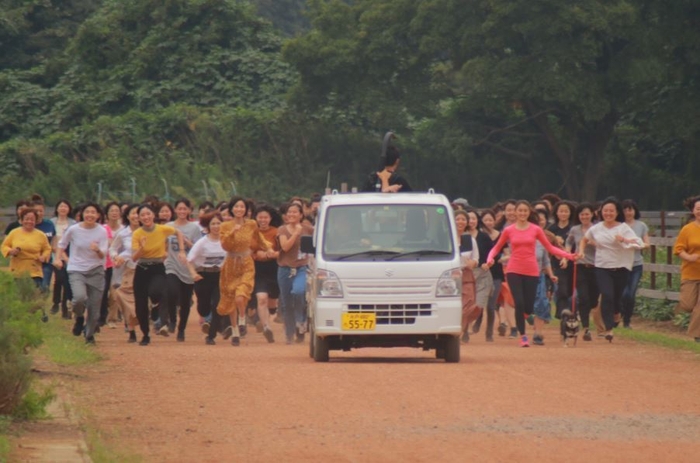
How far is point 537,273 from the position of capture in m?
20.8

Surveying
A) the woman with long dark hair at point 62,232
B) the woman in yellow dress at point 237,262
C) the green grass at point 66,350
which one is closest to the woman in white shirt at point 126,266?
the green grass at point 66,350

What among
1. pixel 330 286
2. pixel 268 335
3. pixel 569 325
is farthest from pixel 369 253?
pixel 268 335

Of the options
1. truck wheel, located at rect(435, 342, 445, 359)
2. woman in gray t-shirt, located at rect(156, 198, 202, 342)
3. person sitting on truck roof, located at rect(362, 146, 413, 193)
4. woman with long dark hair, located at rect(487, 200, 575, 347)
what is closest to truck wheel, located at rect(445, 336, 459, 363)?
truck wheel, located at rect(435, 342, 445, 359)

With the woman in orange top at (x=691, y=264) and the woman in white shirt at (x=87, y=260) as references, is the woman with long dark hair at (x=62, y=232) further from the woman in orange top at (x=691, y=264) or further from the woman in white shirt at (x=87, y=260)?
the woman in orange top at (x=691, y=264)

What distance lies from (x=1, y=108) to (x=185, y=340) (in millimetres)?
36993

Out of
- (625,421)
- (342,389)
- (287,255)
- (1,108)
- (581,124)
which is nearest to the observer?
(625,421)

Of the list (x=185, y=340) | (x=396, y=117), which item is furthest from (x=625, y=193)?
(x=185, y=340)

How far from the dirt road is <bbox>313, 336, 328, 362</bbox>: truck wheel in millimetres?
181

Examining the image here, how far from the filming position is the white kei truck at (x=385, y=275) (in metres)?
17.6

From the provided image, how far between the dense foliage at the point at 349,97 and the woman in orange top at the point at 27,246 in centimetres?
2475

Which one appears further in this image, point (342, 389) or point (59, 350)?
point (59, 350)

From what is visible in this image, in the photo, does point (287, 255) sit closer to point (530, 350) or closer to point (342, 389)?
point (530, 350)

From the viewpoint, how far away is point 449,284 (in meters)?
17.7

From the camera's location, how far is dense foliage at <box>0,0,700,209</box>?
48738mm
